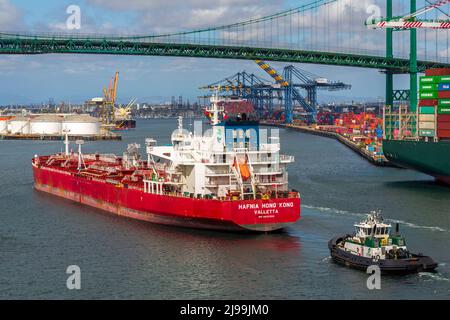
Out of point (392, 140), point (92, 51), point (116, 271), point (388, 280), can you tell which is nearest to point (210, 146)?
point (116, 271)

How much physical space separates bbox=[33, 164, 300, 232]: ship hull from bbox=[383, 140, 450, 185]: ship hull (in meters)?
21.4

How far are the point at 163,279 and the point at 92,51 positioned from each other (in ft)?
188

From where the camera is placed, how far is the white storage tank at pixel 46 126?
13088 cm

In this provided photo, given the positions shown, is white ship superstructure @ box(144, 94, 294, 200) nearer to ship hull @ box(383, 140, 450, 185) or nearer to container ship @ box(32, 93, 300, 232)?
container ship @ box(32, 93, 300, 232)

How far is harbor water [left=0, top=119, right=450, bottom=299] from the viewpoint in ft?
82.9

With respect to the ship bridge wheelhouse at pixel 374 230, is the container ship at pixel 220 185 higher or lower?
higher

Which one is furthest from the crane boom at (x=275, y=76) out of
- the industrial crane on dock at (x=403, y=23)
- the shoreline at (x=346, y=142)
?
the industrial crane on dock at (x=403, y=23)

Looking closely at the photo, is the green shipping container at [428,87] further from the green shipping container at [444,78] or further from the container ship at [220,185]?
the container ship at [220,185]

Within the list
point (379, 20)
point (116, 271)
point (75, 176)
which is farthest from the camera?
point (379, 20)

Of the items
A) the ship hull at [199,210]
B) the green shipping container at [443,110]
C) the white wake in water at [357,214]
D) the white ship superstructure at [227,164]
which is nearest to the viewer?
the ship hull at [199,210]

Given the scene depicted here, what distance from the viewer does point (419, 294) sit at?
2442 cm

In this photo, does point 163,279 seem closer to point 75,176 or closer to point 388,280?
point 388,280

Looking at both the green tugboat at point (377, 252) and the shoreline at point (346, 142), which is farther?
the shoreline at point (346, 142)
